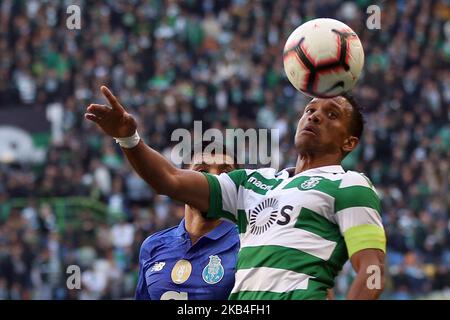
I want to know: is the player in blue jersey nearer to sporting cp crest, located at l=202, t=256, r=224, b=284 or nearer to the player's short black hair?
sporting cp crest, located at l=202, t=256, r=224, b=284

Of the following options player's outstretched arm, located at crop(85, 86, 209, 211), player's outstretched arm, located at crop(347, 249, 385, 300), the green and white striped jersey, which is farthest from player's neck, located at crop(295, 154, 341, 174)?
player's outstretched arm, located at crop(347, 249, 385, 300)

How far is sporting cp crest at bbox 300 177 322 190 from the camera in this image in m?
5.59

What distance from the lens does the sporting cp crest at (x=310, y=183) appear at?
18.3 ft

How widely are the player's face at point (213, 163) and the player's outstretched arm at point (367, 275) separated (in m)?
1.84

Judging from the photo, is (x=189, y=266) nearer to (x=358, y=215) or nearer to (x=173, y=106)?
(x=358, y=215)

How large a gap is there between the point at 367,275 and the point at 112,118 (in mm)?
1417

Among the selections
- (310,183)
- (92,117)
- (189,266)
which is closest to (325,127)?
(310,183)

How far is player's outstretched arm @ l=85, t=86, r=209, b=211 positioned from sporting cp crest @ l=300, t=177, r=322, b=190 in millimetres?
511

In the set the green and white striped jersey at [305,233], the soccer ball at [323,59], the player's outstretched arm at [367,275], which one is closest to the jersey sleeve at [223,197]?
the green and white striped jersey at [305,233]

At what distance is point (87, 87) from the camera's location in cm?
1872

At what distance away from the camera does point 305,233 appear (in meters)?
5.45

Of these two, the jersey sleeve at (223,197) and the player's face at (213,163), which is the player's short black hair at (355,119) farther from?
the player's face at (213,163)
